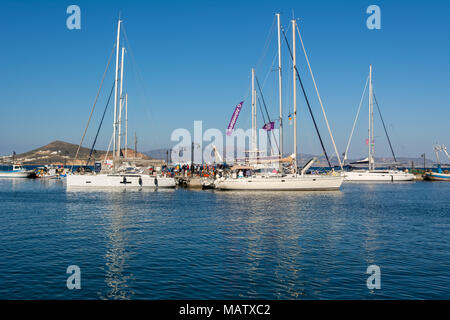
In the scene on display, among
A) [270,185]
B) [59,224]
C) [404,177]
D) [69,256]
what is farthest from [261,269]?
[404,177]

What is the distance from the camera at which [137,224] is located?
26578 mm

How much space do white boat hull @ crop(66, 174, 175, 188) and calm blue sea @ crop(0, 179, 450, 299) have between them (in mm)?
29118

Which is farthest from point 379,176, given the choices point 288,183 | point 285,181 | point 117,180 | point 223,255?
point 223,255

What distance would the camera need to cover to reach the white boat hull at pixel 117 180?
60750 mm

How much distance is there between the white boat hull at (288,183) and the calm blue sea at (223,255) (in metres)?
21.5

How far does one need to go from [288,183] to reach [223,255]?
37030 mm

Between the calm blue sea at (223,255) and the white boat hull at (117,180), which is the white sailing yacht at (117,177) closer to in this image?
the white boat hull at (117,180)

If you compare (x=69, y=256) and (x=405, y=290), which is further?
(x=69, y=256)

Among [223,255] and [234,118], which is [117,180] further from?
[223,255]

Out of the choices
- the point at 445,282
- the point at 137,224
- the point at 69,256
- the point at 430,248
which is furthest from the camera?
the point at 137,224

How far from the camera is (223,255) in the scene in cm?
1733

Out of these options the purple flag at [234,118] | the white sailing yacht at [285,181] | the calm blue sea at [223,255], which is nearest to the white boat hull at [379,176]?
the purple flag at [234,118]

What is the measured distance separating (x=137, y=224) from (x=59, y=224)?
535 centimetres
